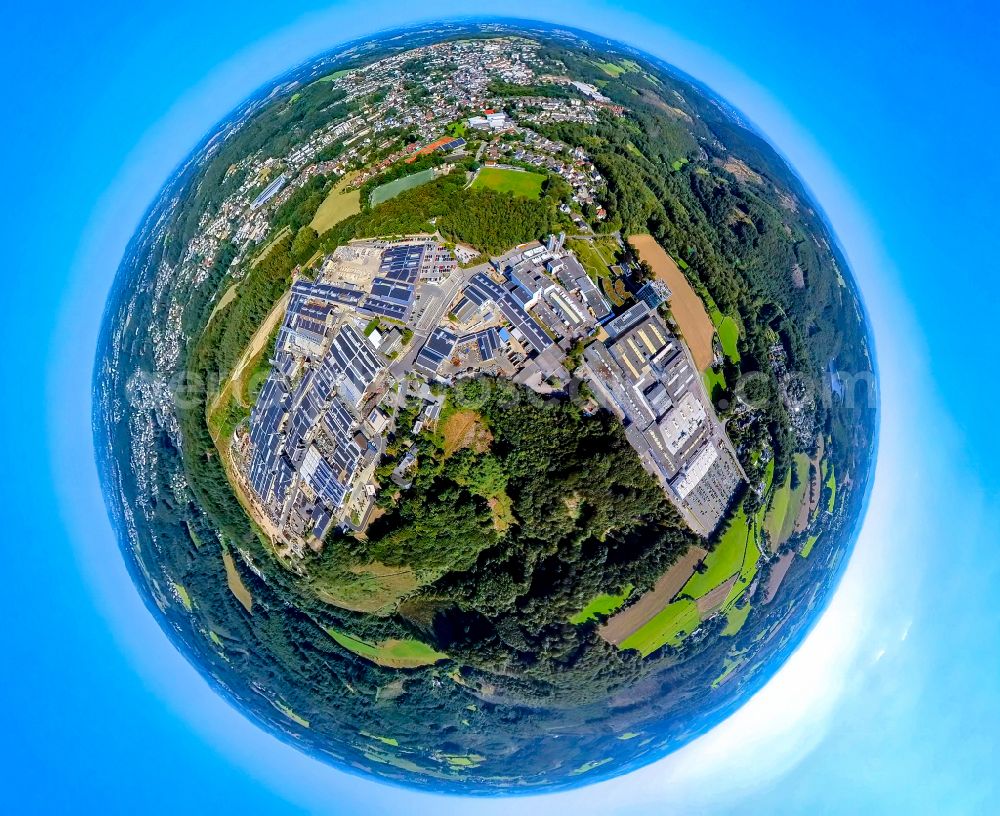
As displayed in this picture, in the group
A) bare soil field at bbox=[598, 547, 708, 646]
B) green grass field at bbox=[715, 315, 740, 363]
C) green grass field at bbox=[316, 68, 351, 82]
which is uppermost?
green grass field at bbox=[316, 68, 351, 82]

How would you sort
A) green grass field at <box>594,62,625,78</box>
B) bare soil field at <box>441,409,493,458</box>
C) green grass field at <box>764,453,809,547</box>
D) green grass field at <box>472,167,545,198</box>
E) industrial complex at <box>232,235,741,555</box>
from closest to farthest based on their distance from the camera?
bare soil field at <box>441,409,493,458</box>
industrial complex at <box>232,235,741,555</box>
green grass field at <box>472,167,545,198</box>
green grass field at <box>764,453,809,547</box>
green grass field at <box>594,62,625,78</box>

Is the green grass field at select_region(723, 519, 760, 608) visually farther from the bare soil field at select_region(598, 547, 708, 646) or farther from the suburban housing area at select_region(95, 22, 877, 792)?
the bare soil field at select_region(598, 547, 708, 646)

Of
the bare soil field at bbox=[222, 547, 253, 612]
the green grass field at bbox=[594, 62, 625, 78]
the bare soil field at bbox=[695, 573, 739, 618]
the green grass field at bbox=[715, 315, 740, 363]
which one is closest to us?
the green grass field at bbox=[715, 315, 740, 363]

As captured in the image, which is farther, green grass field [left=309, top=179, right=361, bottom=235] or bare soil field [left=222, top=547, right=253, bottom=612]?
bare soil field [left=222, top=547, right=253, bottom=612]

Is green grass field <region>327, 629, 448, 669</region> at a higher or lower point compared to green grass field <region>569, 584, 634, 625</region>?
higher

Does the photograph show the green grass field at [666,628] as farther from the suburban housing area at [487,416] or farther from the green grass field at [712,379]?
the green grass field at [712,379]

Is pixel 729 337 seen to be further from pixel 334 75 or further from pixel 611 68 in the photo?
pixel 334 75

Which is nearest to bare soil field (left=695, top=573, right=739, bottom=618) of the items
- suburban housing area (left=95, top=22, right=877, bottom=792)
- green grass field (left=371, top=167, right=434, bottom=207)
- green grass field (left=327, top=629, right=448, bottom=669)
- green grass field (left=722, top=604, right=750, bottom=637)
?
→ suburban housing area (left=95, top=22, right=877, bottom=792)
